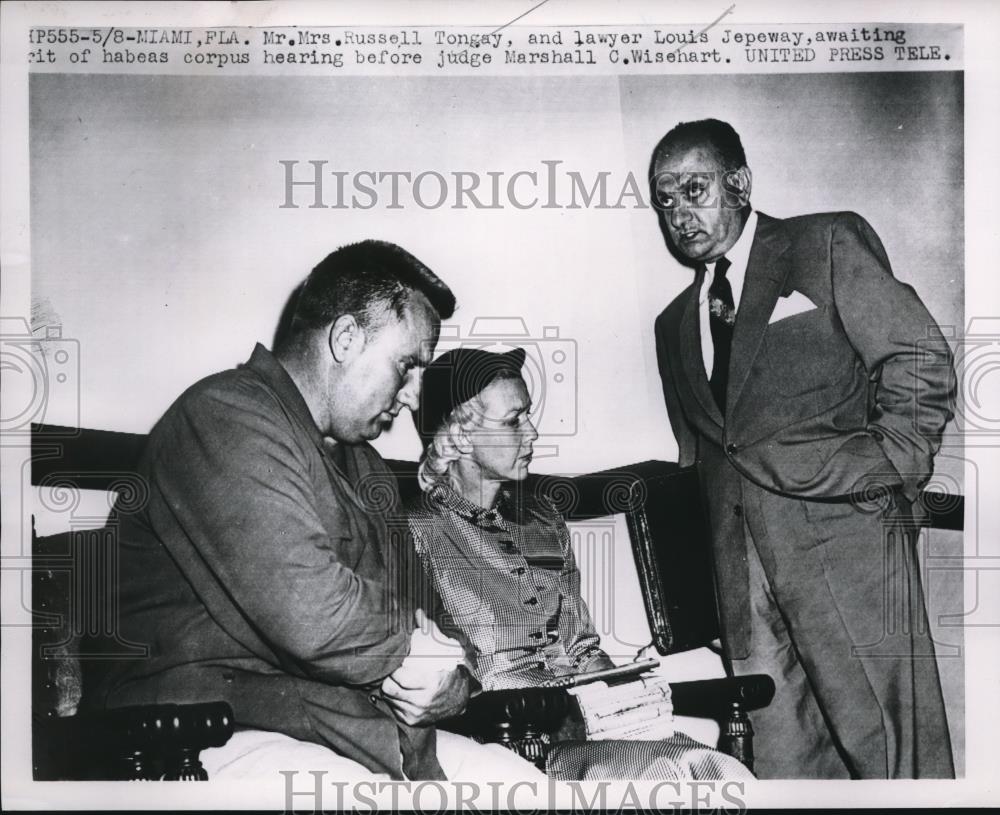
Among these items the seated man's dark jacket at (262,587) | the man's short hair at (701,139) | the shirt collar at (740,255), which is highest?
the man's short hair at (701,139)

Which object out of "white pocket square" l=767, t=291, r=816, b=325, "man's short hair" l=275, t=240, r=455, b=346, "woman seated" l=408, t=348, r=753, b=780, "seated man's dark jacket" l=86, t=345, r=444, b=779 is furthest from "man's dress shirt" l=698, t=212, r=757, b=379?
"seated man's dark jacket" l=86, t=345, r=444, b=779

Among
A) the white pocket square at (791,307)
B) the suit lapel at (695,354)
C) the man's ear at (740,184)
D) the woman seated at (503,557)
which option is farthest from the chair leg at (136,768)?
the man's ear at (740,184)

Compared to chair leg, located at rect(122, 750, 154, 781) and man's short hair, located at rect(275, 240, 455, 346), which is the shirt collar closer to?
man's short hair, located at rect(275, 240, 455, 346)

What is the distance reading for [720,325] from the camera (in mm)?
3141

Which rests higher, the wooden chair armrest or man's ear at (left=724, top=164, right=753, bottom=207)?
man's ear at (left=724, top=164, right=753, bottom=207)

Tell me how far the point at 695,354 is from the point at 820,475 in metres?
0.48

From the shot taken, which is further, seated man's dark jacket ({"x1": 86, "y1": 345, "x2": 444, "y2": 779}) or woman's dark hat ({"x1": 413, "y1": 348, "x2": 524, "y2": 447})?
woman's dark hat ({"x1": 413, "y1": 348, "x2": 524, "y2": 447})

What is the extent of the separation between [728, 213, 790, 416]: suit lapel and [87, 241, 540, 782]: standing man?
855mm

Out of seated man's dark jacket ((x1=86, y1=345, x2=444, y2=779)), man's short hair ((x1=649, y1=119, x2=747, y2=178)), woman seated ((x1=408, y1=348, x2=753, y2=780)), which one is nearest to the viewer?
seated man's dark jacket ((x1=86, y1=345, x2=444, y2=779))

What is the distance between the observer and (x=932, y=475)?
312cm

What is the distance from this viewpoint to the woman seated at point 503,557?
303 cm

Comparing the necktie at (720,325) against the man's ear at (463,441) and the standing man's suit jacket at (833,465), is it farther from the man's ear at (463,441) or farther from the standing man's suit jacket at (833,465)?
the man's ear at (463,441)

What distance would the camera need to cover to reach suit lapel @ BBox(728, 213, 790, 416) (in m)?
3.10

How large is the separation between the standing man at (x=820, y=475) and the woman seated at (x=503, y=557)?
0.35m
